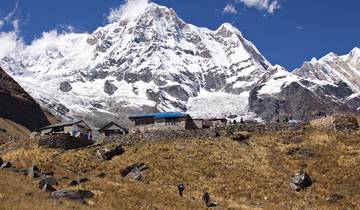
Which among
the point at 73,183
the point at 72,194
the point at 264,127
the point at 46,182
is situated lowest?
the point at 72,194

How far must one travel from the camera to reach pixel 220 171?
66438 millimetres

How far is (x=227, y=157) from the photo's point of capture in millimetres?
71500

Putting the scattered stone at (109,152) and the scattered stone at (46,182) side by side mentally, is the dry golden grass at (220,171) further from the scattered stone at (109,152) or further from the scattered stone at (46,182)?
the scattered stone at (46,182)

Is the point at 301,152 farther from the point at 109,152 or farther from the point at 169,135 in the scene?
the point at 109,152

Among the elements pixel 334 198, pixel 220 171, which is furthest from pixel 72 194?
pixel 220 171

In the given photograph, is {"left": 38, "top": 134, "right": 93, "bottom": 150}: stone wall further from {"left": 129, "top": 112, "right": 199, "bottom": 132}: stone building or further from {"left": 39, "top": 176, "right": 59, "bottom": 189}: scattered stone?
{"left": 39, "top": 176, "right": 59, "bottom": 189}: scattered stone

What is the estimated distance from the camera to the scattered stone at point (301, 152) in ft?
232

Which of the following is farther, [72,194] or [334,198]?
[334,198]

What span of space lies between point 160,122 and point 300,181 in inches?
2046

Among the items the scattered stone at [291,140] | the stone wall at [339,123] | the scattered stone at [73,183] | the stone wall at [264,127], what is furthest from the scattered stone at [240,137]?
the scattered stone at [73,183]

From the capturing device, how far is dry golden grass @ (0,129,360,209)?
48344 millimetres

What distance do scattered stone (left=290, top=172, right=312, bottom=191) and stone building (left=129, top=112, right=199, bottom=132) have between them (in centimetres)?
4590

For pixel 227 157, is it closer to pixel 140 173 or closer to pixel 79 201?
pixel 140 173

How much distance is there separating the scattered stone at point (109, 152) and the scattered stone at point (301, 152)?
78.6 feet
